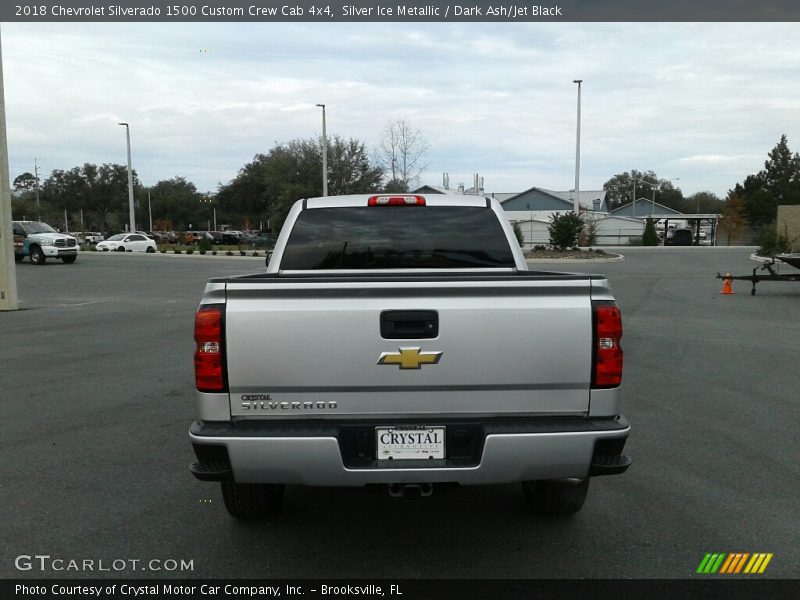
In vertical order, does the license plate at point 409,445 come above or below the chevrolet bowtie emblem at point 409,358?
below

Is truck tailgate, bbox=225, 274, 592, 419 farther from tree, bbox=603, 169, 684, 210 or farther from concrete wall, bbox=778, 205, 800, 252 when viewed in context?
tree, bbox=603, 169, 684, 210

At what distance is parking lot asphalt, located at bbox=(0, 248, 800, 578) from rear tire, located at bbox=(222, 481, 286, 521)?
10cm

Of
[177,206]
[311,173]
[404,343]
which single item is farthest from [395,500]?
[177,206]

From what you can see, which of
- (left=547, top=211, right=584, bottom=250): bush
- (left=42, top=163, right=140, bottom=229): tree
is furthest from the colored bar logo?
(left=42, top=163, right=140, bottom=229): tree

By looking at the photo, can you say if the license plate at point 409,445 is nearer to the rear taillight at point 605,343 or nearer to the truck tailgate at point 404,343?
Answer: the truck tailgate at point 404,343

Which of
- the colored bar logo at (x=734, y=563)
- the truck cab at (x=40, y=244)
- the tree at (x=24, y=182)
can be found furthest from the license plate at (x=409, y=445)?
the tree at (x=24, y=182)

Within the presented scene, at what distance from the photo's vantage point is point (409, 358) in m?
3.32

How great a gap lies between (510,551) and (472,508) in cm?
66

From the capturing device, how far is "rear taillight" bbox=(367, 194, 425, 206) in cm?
518

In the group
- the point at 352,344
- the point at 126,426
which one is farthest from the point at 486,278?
the point at 126,426

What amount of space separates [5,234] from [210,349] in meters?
13.8

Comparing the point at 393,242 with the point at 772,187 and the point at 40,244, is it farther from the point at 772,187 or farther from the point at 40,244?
the point at 772,187

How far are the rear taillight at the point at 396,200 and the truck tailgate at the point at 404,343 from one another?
1.92 m

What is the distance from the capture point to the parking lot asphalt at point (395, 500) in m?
3.75
